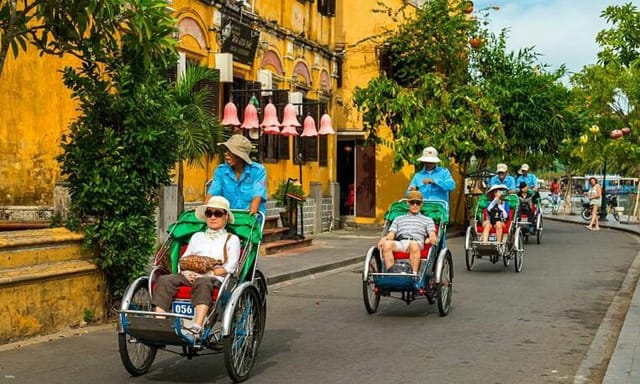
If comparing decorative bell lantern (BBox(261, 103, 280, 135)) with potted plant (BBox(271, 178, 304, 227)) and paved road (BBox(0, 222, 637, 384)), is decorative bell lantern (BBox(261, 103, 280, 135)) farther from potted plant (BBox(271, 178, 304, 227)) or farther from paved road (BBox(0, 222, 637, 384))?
paved road (BBox(0, 222, 637, 384))

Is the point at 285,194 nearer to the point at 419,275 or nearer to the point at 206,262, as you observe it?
the point at 419,275

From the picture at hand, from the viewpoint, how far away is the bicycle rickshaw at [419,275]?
10586mm

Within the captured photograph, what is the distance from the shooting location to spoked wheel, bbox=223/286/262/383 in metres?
7.05

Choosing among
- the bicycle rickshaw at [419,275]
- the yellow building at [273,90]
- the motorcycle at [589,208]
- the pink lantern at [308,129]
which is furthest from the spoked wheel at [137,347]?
the motorcycle at [589,208]

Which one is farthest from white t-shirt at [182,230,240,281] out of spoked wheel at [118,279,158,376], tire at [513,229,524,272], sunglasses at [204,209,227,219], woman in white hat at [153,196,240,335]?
tire at [513,229,524,272]

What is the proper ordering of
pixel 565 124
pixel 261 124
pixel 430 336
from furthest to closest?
pixel 565 124 < pixel 261 124 < pixel 430 336

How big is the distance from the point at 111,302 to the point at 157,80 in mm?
2593

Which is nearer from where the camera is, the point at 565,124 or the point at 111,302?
the point at 111,302

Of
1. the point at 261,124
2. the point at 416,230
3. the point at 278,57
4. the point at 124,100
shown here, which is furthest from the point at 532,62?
the point at 124,100

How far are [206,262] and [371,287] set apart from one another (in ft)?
13.4

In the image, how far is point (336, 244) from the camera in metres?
22.3

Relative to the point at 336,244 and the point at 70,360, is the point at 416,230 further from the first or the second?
the point at 336,244

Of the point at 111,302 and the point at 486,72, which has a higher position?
the point at 486,72

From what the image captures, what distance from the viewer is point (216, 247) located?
773 cm
